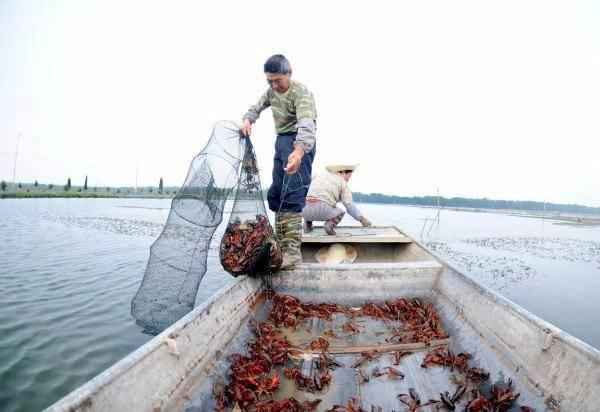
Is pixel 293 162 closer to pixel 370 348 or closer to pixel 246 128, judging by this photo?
pixel 246 128

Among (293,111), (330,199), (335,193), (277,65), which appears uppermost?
(277,65)

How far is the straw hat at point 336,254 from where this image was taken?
7069 millimetres

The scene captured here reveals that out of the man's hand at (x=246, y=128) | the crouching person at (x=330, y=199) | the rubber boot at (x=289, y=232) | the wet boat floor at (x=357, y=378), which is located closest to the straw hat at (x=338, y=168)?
the crouching person at (x=330, y=199)

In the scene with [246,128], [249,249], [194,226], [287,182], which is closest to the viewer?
[249,249]

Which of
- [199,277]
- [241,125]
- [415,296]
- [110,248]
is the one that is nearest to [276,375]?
[199,277]

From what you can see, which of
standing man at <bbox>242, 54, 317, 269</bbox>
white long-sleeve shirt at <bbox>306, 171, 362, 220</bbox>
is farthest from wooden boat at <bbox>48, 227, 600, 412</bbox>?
white long-sleeve shirt at <bbox>306, 171, 362, 220</bbox>

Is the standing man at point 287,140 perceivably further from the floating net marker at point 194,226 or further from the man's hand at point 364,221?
the man's hand at point 364,221

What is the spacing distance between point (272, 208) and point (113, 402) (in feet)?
12.3

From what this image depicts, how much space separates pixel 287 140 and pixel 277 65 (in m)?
1.17

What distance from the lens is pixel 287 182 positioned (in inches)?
196

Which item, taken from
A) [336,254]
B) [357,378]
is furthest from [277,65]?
[336,254]

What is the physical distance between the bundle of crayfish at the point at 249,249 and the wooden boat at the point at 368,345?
0.18 metres

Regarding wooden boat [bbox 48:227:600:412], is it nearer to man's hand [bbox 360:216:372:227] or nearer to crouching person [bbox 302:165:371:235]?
crouching person [bbox 302:165:371:235]

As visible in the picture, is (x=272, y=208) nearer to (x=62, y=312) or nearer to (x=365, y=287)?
(x=365, y=287)
